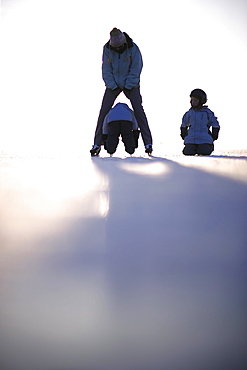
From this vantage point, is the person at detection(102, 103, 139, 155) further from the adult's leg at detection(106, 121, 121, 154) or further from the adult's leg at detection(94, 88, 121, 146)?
the adult's leg at detection(94, 88, 121, 146)

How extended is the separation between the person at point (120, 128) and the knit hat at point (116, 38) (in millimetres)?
671

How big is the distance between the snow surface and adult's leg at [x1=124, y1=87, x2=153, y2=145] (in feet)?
10.5

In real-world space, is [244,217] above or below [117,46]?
below

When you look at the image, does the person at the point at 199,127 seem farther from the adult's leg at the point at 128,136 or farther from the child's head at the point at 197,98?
the adult's leg at the point at 128,136

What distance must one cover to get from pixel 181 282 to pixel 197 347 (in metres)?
0.11

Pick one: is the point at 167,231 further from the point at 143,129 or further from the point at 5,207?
the point at 143,129

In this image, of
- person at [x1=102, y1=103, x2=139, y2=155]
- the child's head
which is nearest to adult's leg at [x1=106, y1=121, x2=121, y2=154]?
person at [x1=102, y1=103, x2=139, y2=155]

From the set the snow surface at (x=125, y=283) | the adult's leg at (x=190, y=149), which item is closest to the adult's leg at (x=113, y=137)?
the adult's leg at (x=190, y=149)

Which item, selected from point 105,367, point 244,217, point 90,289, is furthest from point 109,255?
point 244,217

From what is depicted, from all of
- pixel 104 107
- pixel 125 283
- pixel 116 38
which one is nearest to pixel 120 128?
pixel 104 107

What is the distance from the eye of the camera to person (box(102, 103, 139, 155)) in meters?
3.84

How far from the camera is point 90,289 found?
528 millimetres

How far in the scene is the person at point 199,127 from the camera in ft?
15.2

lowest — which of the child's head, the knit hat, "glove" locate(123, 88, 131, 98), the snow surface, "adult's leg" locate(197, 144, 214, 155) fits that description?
the snow surface
